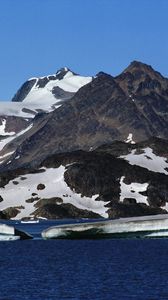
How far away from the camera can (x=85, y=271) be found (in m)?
117

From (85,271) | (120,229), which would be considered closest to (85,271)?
(85,271)

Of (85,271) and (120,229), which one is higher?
(120,229)

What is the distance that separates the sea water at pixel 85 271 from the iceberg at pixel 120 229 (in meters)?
3.02

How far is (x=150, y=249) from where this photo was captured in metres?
156

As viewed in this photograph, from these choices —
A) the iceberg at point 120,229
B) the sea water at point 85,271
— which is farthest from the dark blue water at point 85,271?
the iceberg at point 120,229

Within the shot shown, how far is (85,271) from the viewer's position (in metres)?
117

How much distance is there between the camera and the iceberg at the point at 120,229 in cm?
17950

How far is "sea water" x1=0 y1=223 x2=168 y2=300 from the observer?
92000 millimetres

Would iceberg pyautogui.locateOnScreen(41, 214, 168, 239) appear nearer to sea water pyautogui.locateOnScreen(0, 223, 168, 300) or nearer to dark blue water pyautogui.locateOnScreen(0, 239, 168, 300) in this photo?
sea water pyautogui.locateOnScreen(0, 223, 168, 300)

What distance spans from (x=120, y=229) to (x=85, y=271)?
67683 mm

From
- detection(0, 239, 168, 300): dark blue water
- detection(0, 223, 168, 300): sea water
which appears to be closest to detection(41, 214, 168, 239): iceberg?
detection(0, 223, 168, 300): sea water

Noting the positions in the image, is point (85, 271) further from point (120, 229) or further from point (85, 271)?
point (120, 229)

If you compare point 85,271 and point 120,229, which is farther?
point 120,229

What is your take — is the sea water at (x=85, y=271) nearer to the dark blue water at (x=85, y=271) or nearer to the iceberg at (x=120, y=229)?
the dark blue water at (x=85, y=271)
